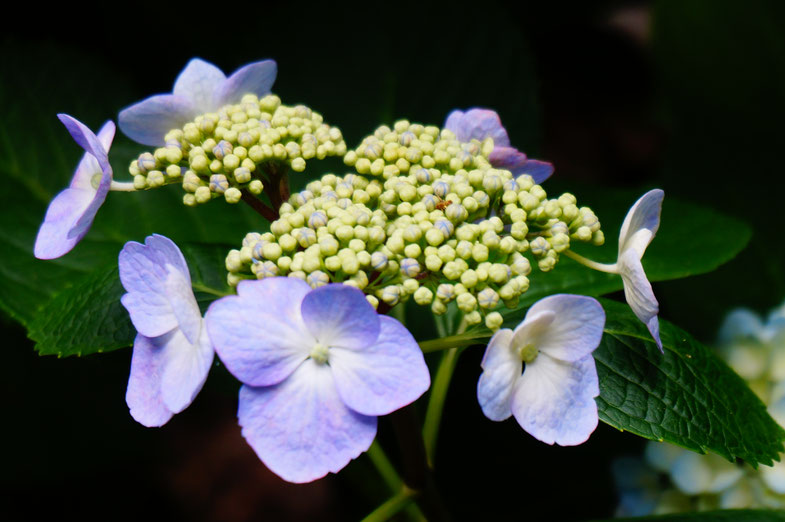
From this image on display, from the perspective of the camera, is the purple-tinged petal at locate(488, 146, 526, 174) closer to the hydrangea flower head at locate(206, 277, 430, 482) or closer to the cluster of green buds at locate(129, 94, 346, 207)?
the cluster of green buds at locate(129, 94, 346, 207)

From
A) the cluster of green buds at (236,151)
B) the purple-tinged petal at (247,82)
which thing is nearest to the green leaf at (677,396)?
the cluster of green buds at (236,151)

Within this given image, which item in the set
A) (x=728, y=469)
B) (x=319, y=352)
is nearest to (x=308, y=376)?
(x=319, y=352)

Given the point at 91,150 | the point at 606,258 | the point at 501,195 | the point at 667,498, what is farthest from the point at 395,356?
the point at 667,498

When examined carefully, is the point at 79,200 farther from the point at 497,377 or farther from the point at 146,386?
the point at 497,377

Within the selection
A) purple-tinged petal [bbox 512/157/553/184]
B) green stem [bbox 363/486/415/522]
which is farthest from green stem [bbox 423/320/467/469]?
purple-tinged petal [bbox 512/157/553/184]

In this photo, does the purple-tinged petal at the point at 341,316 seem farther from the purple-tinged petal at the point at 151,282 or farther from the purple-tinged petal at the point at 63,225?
the purple-tinged petal at the point at 63,225

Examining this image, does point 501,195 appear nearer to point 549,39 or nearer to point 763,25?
point 763,25

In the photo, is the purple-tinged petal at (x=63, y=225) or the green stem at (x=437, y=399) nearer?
the purple-tinged petal at (x=63, y=225)
